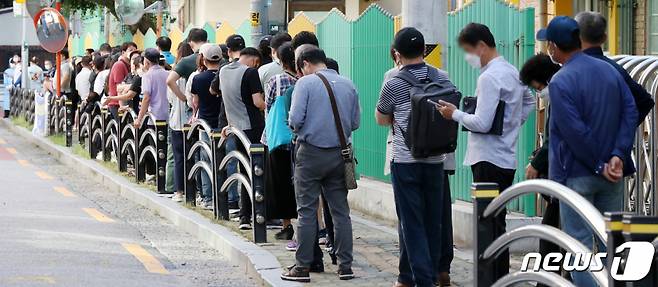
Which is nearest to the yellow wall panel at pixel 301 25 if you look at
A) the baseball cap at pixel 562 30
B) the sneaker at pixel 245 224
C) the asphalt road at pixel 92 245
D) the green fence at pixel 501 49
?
the asphalt road at pixel 92 245

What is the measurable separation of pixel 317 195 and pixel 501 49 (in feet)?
9.23

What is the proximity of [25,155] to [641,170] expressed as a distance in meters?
17.4

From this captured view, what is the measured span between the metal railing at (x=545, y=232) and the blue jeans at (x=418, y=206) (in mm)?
2013

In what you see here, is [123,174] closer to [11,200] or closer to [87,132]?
[11,200]

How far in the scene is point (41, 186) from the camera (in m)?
19.1

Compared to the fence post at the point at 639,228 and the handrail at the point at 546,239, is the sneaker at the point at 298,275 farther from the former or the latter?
the fence post at the point at 639,228

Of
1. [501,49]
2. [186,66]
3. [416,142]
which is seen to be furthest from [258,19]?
[416,142]

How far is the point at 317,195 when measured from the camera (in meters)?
10.0

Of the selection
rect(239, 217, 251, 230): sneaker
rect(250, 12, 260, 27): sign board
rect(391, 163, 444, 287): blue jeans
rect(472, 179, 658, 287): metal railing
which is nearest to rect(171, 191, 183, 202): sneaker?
rect(250, 12, 260, 27): sign board

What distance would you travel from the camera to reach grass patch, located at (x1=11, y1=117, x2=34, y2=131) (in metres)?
33.3

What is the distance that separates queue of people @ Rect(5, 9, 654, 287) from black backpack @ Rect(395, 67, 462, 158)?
0.4 inches

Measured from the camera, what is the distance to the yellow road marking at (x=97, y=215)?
15000mm

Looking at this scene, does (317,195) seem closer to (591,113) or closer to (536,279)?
(591,113)

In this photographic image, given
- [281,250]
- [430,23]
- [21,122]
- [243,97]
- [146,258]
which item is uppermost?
[430,23]
